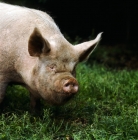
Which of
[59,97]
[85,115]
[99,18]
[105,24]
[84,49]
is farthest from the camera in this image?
[105,24]

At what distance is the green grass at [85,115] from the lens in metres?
4.84

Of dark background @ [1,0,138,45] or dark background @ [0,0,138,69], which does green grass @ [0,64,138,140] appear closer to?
dark background @ [0,0,138,69]

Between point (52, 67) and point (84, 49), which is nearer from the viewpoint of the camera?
point (52, 67)

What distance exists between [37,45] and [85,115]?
1.43 metres

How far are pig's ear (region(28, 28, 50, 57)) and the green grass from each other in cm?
87

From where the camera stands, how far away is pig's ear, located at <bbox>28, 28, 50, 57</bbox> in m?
4.67

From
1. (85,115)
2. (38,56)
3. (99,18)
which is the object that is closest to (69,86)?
(38,56)

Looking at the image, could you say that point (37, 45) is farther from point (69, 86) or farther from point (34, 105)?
point (34, 105)

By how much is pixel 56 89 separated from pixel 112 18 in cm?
787

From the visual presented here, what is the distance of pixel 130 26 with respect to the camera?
1232 centimetres

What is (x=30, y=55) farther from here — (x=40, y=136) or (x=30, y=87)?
(x=40, y=136)

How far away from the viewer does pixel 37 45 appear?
478cm

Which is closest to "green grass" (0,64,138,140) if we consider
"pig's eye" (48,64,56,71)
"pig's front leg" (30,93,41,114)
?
"pig's front leg" (30,93,41,114)

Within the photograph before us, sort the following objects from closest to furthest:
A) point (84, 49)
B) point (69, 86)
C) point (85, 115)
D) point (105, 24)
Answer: point (69, 86) → point (84, 49) → point (85, 115) → point (105, 24)
